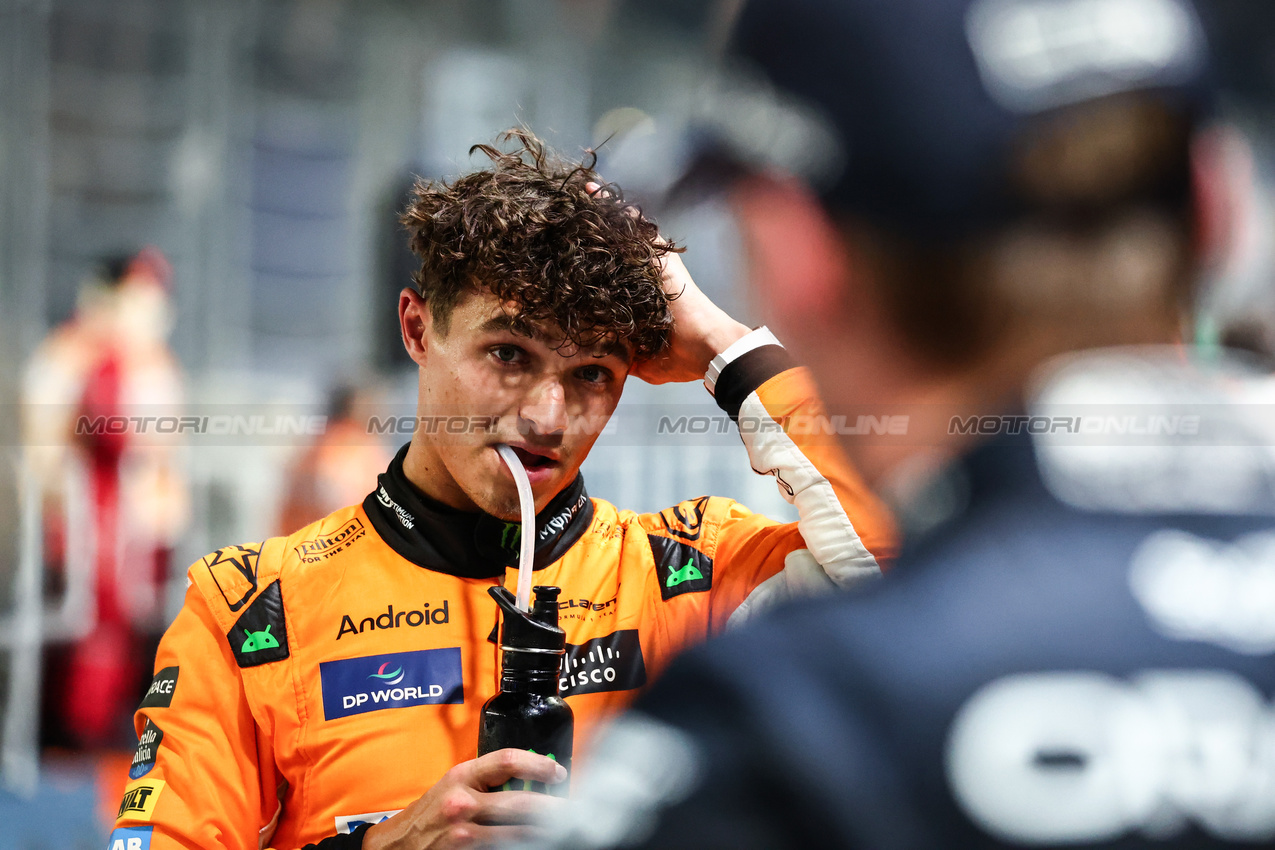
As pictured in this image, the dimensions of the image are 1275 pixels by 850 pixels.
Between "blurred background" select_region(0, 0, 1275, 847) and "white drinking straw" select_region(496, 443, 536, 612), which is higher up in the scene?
"blurred background" select_region(0, 0, 1275, 847)

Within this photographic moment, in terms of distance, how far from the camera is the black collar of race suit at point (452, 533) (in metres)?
1.40

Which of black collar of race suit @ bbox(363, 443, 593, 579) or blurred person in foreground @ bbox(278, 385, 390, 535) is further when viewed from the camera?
blurred person in foreground @ bbox(278, 385, 390, 535)

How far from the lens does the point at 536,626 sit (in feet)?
3.59

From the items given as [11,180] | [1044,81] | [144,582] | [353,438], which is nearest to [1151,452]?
[1044,81]

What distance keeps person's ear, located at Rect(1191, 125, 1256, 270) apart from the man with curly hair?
2.50 feet

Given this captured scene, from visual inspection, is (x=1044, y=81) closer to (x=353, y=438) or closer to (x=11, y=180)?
(x=353, y=438)

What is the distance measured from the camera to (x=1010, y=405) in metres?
0.47

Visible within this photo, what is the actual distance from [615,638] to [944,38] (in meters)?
1.08

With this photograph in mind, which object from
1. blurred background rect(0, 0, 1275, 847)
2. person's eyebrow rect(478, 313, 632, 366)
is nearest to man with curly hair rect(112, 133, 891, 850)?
person's eyebrow rect(478, 313, 632, 366)

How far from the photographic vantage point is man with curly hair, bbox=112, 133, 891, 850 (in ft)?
4.17

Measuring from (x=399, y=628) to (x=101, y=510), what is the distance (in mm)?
2700

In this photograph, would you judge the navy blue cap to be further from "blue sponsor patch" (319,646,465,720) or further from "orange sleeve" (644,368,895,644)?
"blue sponsor patch" (319,646,465,720)

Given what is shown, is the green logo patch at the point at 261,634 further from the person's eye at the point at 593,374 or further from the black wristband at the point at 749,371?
the black wristband at the point at 749,371

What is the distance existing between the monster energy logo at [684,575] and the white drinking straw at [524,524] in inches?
10.7
